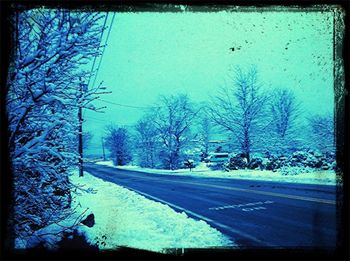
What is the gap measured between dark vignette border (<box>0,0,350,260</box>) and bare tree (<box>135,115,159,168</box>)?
31.9 meters

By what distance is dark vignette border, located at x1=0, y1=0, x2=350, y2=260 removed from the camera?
Result: 2.59m

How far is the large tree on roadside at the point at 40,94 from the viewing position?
3.20m

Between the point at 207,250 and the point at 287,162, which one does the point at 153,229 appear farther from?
the point at 287,162

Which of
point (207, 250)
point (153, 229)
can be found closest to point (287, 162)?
point (153, 229)

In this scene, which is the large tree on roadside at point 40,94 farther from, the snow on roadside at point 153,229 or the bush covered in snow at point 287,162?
the bush covered in snow at point 287,162

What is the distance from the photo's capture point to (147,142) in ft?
125

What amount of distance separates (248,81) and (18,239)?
2287 cm

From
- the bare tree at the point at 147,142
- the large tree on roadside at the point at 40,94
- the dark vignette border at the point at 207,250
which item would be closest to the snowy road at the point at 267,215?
the dark vignette border at the point at 207,250

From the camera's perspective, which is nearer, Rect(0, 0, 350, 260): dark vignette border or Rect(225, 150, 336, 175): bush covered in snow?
Result: Rect(0, 0, 350, 260): dark vignette border

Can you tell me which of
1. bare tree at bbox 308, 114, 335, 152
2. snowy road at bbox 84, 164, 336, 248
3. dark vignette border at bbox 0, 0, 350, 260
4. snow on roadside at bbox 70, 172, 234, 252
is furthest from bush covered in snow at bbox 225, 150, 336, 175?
dark vignette border at bbox 0, 0, 350, 260

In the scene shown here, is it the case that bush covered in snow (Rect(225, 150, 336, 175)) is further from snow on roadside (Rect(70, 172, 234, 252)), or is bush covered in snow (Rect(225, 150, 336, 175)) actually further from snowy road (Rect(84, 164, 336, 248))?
snow on roadside (Rect(70, 172, 234, 252))

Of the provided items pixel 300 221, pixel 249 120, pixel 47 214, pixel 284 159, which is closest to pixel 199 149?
pixel 249 120

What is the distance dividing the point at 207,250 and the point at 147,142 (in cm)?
3553

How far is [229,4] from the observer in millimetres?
2564
